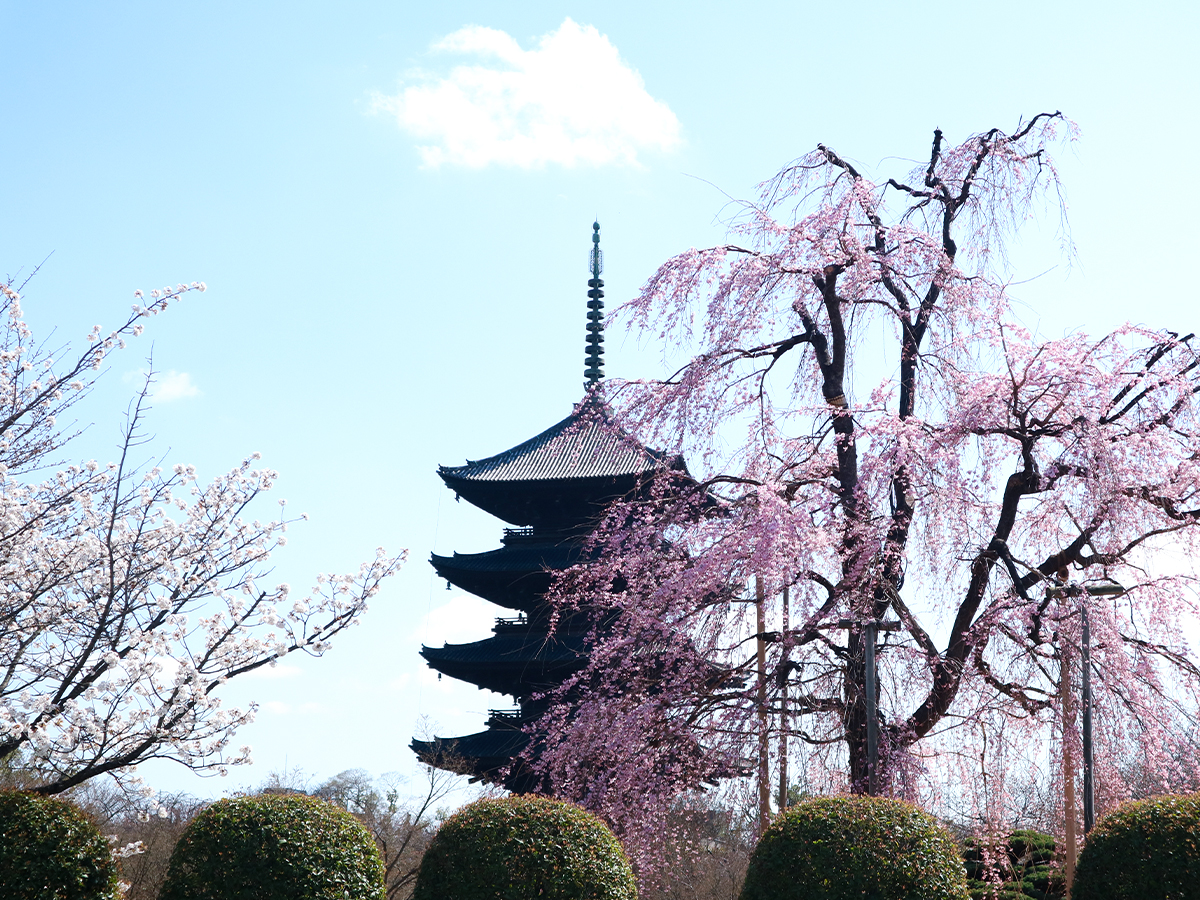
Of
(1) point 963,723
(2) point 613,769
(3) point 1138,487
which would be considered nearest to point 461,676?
(2) point 613,769

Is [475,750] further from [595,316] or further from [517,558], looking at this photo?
[595,316]

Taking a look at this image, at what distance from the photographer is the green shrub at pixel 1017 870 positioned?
994 centimetres

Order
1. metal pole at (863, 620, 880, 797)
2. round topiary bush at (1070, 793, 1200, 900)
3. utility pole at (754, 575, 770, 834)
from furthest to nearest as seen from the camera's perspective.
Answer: utility pole at (754, 575, 770, 834) → metal pole at (863, 620, 880, 797) → round topiary bush at (1070, 793, 1200, 900)

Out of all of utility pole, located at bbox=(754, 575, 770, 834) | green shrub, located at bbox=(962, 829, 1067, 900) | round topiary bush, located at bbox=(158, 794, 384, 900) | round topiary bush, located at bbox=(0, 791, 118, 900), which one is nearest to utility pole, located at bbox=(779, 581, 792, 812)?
utility pole, located at bbox=(754, 575, 770, 834)

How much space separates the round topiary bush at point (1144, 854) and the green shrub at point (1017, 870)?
1.21 metres

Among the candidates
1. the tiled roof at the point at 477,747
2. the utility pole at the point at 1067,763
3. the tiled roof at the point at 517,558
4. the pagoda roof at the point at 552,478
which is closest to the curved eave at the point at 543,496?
the pagoda roof at the point at 552,478

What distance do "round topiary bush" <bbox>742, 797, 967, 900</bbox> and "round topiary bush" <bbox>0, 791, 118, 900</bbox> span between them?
4564 mm

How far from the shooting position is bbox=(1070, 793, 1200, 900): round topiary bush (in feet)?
23.9

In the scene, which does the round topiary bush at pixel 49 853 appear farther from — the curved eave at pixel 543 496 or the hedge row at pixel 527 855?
the curved eave at pixel 543 496

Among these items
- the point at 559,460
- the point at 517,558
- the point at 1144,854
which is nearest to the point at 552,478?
the point at 559,460

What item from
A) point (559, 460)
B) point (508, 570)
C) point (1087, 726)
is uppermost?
point (559, 460)

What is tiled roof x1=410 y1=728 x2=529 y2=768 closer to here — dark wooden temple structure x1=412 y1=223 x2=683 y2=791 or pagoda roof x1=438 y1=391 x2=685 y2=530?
dark wooden temple structure x1=412 y1=223 x2=683 y2=791

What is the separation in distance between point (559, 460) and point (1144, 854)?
14943mm

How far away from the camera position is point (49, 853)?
7.88 metres
